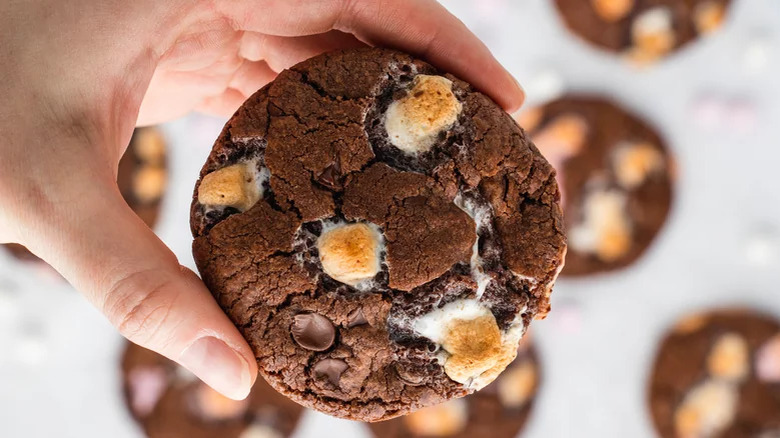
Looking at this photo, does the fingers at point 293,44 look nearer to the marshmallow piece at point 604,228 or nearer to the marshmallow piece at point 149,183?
the marshmallow piece at point 149,183

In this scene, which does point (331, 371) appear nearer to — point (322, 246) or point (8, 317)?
point (322, 246)

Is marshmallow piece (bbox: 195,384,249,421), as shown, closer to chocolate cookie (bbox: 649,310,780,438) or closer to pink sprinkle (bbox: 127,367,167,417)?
pink sprinkle (bbox: 127,367,167,417)

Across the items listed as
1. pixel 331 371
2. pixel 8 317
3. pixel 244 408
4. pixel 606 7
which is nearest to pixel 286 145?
pixel 331 371

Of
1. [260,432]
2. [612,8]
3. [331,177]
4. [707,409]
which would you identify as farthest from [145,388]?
[612,8]

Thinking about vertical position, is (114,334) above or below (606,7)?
below

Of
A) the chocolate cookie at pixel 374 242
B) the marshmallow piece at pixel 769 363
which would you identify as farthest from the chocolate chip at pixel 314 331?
the marshmallow piece at pixel 769 363

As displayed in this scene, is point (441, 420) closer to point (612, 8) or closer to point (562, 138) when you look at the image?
point (562, 138)
